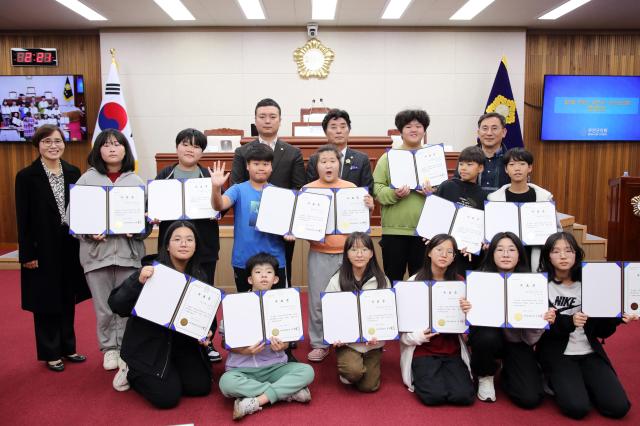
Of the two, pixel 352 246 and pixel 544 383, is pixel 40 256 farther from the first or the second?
pixel 544 383

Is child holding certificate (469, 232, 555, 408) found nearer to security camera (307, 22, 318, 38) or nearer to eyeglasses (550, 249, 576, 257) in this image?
eyeglasses (550, 249, 576, 257)

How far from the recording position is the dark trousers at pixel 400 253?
3152 millimetres

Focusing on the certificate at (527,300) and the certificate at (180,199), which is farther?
the certificate at (180,199)

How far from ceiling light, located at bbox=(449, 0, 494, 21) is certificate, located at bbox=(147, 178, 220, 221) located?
4.75 metres

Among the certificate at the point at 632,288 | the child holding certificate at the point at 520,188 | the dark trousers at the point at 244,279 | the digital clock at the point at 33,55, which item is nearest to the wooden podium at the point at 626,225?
the child holding certificate at the point at 520,188

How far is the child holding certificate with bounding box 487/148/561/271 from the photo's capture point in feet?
9.35

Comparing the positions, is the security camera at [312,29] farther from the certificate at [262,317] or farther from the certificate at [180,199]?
the certificate at [262,317]

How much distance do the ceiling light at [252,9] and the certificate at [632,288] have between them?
5090mm

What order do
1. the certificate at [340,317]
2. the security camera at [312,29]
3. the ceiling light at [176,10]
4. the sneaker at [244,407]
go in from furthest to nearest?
1. the security camera at [312,29]
2. the ceiling light at [176,10]
3. the certificate at [340,317]
4. the sneaker at [244,407]

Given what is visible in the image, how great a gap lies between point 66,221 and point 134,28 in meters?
5.03

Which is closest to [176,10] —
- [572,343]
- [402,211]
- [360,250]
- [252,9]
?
[252,9]

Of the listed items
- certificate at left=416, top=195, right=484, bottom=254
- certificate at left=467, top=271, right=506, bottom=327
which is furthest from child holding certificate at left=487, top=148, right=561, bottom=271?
certificate at left=467, top=271, right=506, bottom=327

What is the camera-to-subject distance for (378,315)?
261 centimetres

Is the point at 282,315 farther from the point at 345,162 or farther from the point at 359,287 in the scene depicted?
the point at 345,162
